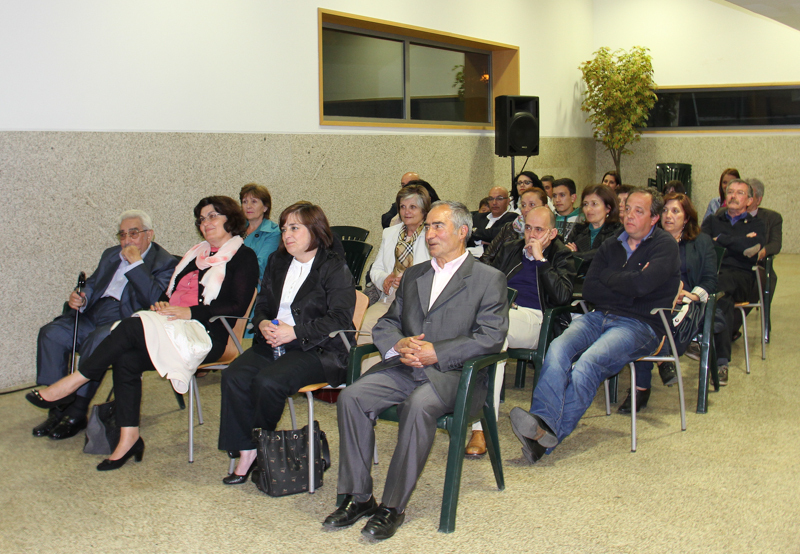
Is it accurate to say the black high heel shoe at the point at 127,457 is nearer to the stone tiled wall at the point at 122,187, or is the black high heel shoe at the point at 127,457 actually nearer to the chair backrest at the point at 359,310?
the chair backrest at the point at 359,310

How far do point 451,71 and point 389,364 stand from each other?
6.04 meters

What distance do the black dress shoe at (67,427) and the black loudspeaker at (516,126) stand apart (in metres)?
5.66

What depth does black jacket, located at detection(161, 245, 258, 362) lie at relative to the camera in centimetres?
360

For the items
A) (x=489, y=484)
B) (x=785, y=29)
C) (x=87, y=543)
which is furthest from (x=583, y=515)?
(x=785, y=29)

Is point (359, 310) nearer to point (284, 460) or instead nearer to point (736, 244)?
point (284, 460)

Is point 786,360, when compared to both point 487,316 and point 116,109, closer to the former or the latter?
point 487,316

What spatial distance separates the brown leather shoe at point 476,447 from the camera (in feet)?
11.2

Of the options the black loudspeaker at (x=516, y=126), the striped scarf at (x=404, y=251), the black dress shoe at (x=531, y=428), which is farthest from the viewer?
the black loudspeaker at (x=516, y=126)

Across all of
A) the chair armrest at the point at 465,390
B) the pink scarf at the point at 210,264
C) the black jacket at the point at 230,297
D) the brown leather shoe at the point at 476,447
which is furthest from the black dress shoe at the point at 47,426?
the chair armrest at the point at 465,390

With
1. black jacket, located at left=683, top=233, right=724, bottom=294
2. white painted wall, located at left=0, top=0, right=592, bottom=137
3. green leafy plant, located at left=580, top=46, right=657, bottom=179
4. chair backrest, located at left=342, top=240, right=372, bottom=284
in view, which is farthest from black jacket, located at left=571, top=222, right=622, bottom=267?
green leafy plant, located at left=580, top=46, right=657, bottom=179

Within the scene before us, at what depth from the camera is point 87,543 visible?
2.67m

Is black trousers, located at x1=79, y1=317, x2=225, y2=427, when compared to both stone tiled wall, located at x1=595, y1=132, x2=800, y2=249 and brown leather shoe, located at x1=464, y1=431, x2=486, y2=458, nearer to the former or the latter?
brown leather shoe, located at x1=464, y1=431, x2=486, y2=458

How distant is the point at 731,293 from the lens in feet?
16.3

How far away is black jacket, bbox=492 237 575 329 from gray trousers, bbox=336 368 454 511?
1207mm
